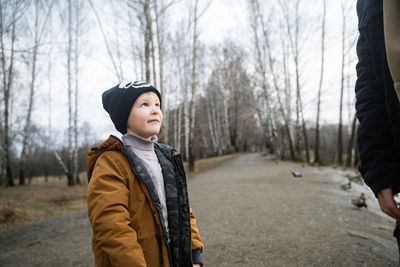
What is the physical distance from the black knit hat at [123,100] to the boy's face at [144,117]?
1.1 inches

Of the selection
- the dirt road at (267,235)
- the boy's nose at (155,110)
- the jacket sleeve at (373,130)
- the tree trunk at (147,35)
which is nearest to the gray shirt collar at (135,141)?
the boy's nose at (155,110)

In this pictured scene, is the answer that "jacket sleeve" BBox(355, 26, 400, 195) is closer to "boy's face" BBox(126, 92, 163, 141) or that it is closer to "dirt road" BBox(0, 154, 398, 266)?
"boy's face" BBox(126, 92, 163, 141)

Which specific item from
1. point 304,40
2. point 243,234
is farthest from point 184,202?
point 304,40

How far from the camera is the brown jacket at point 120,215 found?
1090mm

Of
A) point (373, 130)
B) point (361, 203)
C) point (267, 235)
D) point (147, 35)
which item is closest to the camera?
point (373, 130)

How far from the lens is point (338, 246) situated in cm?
273

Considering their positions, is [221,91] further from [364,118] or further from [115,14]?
[364,118]

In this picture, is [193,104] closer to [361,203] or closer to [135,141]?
[361,203]

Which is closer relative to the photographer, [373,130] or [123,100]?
[373,130]

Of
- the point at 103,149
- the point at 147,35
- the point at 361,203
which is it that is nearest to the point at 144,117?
the point at 103,149

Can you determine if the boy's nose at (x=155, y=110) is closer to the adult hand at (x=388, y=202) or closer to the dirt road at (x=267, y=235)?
the adult hand at (x=388, y=202)

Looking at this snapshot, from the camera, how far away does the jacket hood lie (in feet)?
4.44

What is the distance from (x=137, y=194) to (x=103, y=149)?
1.22 ft

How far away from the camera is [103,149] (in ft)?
4.52
